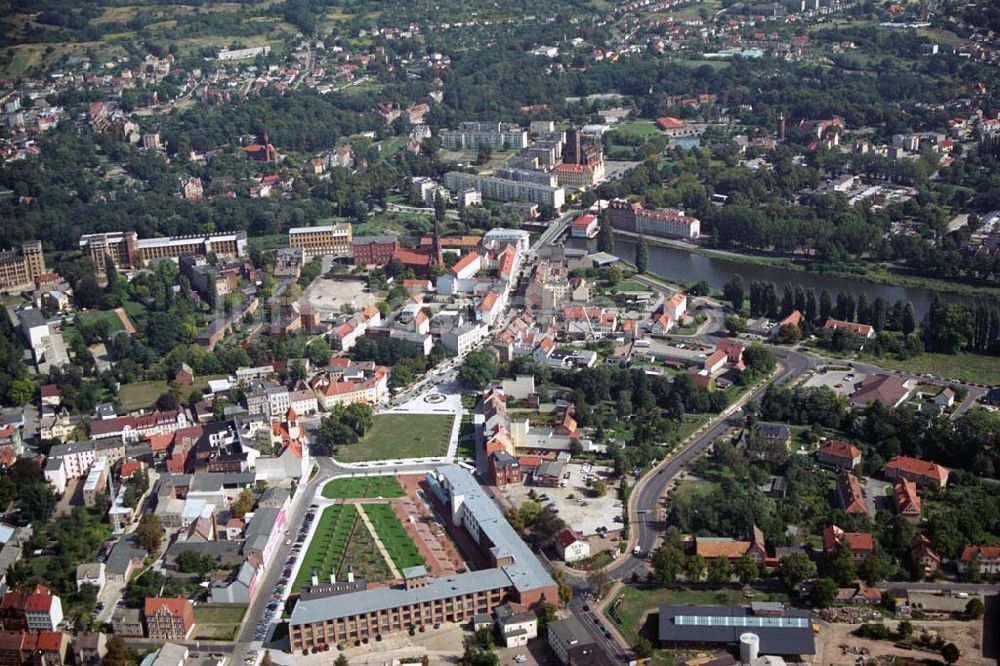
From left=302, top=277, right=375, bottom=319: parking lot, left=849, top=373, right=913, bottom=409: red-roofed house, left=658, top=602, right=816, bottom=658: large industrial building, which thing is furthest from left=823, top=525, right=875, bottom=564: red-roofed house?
left=302, top=277, right=375, bottom=319: parking lot

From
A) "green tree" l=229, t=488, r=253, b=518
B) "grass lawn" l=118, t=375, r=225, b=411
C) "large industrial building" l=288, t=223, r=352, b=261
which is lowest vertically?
"grass lawn" l=118, t=375, r=225, b=411

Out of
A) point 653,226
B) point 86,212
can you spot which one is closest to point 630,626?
point 653,226

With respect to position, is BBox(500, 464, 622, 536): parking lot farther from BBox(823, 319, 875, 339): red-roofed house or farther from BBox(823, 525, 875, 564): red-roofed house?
BBox(823, 319, 875, 339): red-roofed house

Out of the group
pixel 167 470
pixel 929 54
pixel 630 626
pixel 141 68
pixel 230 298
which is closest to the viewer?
pixel 630 626

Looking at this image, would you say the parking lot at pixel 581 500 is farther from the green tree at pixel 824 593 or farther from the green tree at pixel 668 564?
the green tree at pixel 824 593

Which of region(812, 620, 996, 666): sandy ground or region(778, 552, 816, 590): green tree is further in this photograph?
region(778, 552, 816, 590): green tree

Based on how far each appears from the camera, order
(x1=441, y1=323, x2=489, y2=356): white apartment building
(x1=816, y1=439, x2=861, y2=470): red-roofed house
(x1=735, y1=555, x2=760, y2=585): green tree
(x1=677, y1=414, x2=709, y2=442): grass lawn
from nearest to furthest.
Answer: (x1=735, y1=555, x2=760, y2=585): green tree
(x1=816, y1=439, x2=861, y2=470): red-roofed house
(x1=677, y1=414, x2=709, y2=442): grass lawn
(x1=441, y1=323, x2=489, y2=356): white apartment building

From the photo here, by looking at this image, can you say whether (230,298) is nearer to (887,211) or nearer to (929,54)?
(887,211)
